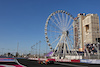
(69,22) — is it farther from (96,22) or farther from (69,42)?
(96,22)

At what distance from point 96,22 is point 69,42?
65.0 meters

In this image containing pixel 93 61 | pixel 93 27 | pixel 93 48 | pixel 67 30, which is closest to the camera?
pixel 93 61

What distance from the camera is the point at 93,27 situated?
117 m

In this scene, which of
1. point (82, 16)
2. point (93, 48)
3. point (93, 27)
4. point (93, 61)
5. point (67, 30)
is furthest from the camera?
point (82, 16)

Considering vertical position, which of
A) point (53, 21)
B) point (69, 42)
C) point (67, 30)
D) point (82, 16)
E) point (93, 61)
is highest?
point (82, 16)

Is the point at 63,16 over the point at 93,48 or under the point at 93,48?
over

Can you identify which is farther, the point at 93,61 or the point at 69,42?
the point at 69,42

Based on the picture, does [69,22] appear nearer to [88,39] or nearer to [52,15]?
[52,15]

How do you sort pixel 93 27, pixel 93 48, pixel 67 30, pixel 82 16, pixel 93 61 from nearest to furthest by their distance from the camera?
pixel 93 61 → pixel 67 30 → pixel 93 48 → pixel 93 27 → pixel 82 16

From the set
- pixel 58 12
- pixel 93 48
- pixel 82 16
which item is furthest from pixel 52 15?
pixel 82 16

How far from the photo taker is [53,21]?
206ft

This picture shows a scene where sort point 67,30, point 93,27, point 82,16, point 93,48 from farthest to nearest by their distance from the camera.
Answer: point 82,16
point 93,27
point 93,48
point 67,30

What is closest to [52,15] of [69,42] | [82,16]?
[69,42]

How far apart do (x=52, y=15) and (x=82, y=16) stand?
268ft
